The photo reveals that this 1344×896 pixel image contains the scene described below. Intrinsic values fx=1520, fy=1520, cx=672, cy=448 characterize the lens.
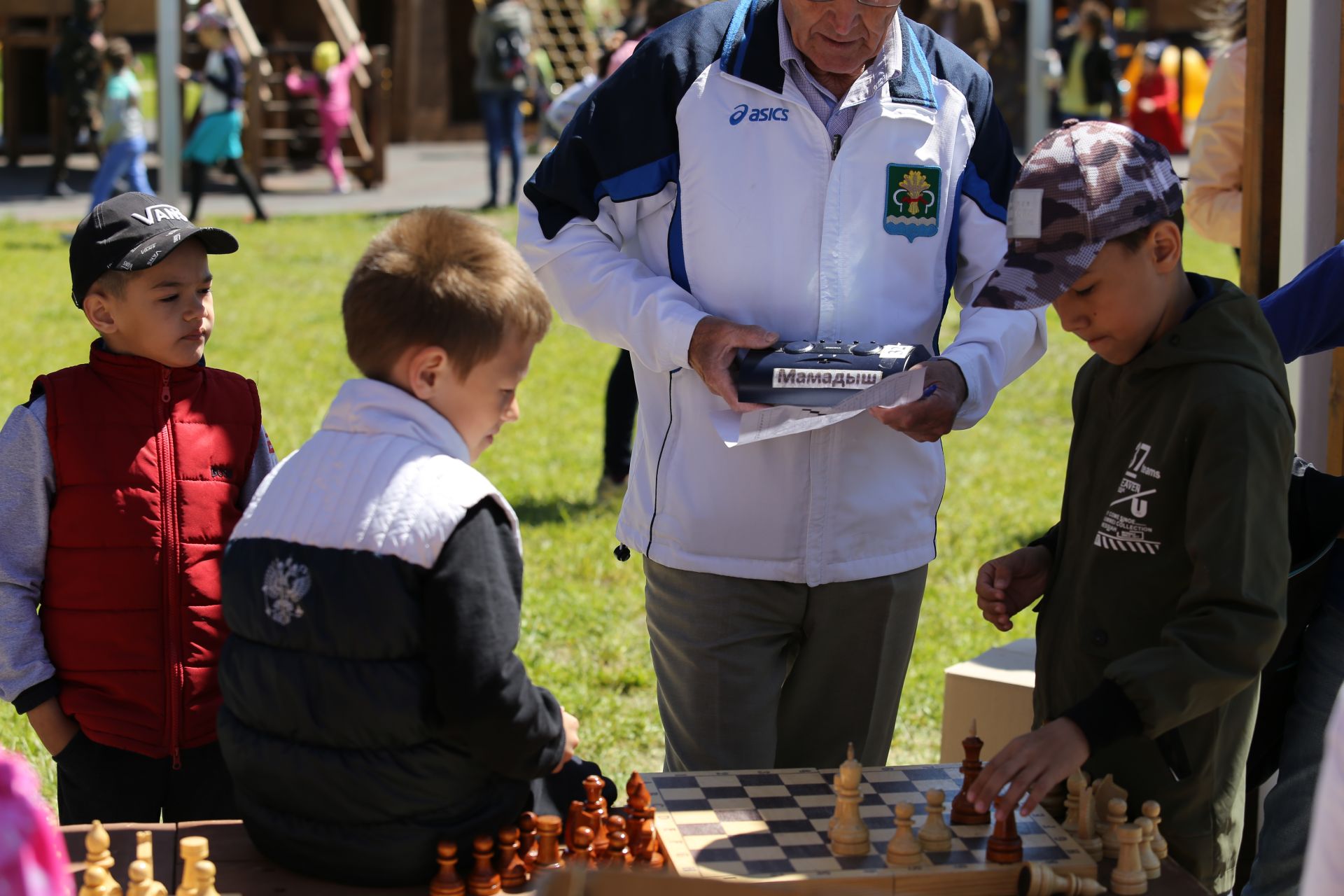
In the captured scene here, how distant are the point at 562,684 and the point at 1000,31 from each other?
1923 centimetres

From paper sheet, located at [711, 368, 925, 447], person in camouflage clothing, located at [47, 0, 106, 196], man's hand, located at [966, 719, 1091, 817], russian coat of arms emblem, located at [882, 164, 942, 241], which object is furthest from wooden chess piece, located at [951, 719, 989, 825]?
person in camouflage clothing, located at [47, 0, 106, 196]

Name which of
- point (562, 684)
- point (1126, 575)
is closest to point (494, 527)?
point (1126, 575)

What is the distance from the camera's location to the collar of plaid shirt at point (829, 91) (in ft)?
9.01

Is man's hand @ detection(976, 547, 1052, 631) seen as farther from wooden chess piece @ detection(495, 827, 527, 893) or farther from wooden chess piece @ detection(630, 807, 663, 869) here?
wooden chess piece @ detection(495, 827, 527, 893)

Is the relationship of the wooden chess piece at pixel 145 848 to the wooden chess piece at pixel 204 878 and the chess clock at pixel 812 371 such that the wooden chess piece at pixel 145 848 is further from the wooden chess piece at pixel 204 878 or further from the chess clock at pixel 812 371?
the chess clock at pixel 812 371

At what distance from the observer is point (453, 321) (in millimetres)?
2051

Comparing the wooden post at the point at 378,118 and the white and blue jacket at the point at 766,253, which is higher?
the wooden post at the point at 378,118

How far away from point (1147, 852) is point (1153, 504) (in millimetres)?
500

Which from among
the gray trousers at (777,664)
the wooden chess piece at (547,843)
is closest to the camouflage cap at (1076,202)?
the gray trousers at (777,664)

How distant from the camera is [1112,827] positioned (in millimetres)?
2178

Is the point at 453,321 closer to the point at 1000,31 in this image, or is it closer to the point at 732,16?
the point at 732,16

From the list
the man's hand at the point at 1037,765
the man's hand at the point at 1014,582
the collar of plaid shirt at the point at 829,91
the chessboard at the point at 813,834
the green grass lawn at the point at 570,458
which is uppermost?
the collar of plaid shirt at the point at 829,91

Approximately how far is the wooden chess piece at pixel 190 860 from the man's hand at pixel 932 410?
1.27 meters

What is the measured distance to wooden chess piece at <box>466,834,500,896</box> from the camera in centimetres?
199
